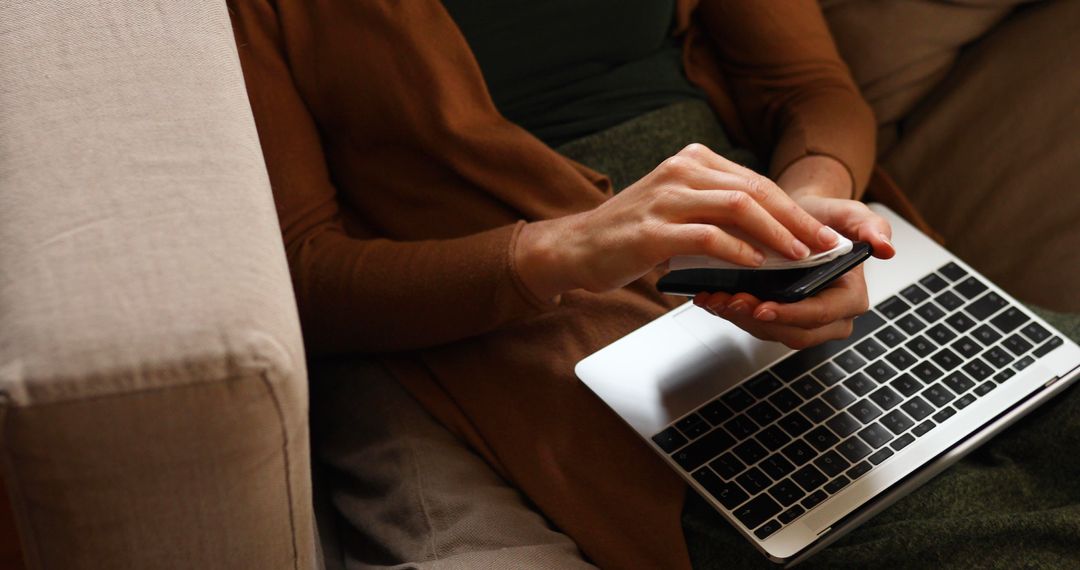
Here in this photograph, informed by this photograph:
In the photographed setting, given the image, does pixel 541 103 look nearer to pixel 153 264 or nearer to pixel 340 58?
pixel 340 58

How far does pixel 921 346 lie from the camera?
32.4 inches

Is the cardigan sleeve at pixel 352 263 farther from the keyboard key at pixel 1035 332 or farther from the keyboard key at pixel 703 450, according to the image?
the keyboard key at pixel 1035 332

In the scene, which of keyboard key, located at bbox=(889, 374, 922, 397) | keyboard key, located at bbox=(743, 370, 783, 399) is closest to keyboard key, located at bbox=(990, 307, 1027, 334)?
keyboard key, located at bbox=(889, 374, 922, 397)

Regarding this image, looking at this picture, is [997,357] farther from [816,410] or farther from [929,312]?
[816,410]

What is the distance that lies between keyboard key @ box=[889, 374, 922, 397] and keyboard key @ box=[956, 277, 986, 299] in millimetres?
121

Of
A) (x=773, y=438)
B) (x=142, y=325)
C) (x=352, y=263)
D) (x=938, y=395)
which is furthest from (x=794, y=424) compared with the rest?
(x=142, y=325)

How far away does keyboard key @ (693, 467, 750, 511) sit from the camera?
0.71m

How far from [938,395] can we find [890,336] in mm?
65

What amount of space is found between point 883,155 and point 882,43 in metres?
0.13

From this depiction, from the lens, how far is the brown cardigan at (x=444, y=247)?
0.77m

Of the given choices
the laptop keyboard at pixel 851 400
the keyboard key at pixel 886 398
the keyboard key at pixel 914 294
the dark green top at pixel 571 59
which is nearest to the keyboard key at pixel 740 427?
the laptop keyboard at pixel 851 400

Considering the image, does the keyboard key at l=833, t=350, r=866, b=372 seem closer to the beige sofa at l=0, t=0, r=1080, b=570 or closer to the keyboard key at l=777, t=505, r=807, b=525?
the keyboard key at l=777, t=505, r=807, b=525

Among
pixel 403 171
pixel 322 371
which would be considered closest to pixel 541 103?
pixel 403 171

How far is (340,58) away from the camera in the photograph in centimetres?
80
